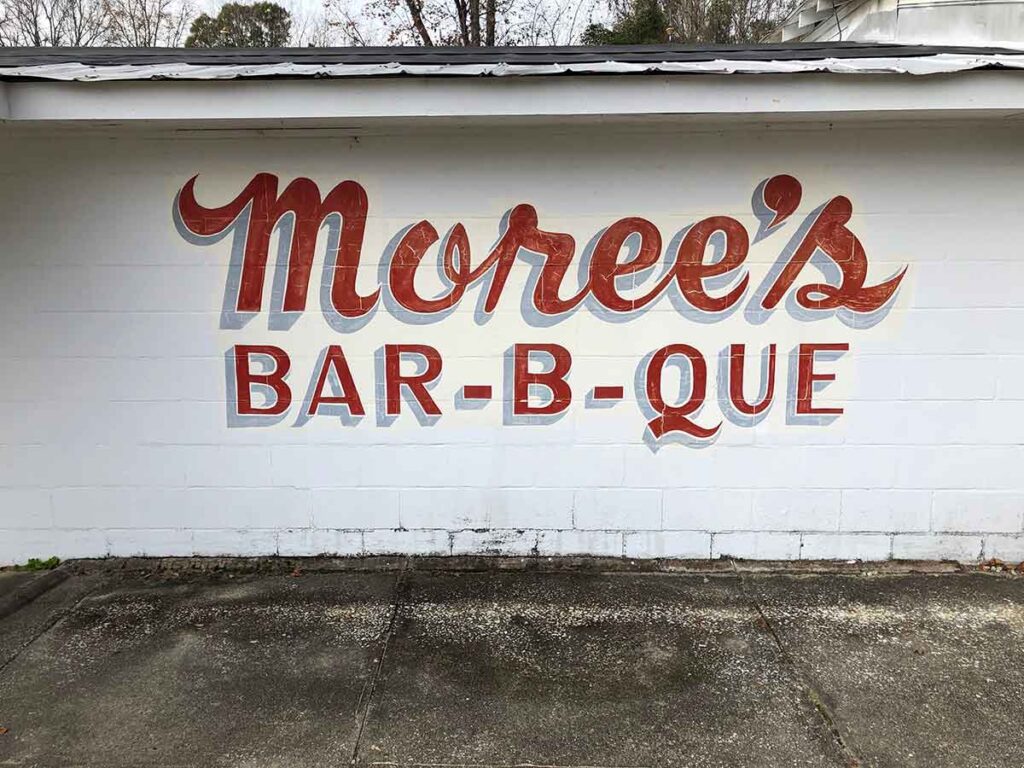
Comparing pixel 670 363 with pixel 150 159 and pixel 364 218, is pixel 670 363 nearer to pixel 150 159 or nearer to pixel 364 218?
pixel 364 218

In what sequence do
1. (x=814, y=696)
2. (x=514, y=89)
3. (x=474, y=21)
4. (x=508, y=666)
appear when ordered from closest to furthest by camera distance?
(x=814, y=696)
(x=508, y=666)
(x=514, y=89)
(x=474, y=21)

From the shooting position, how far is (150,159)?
13.3 ft

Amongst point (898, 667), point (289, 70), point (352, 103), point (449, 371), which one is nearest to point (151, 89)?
point (289, 70)

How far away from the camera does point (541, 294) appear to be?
414 centimetres

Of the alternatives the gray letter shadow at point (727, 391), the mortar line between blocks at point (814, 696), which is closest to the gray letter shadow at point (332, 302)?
the gray letter shadow at point (727, 391)

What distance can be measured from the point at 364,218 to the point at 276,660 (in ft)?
7.51

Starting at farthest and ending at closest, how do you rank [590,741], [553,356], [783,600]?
[553,356] < [783,600] < [590,741]

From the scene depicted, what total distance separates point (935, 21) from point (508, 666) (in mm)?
4867

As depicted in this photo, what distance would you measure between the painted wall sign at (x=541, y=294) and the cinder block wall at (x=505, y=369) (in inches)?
1.8

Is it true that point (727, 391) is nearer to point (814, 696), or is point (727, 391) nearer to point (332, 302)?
point (814, 696)

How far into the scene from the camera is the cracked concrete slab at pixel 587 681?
9.18 ft

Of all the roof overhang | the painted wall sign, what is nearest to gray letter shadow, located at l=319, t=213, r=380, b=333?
the painted wall sign

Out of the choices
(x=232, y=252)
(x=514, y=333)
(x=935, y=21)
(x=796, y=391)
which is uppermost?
(x=935, y=21)

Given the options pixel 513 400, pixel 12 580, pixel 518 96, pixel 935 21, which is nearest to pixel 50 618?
pixel 12 580
